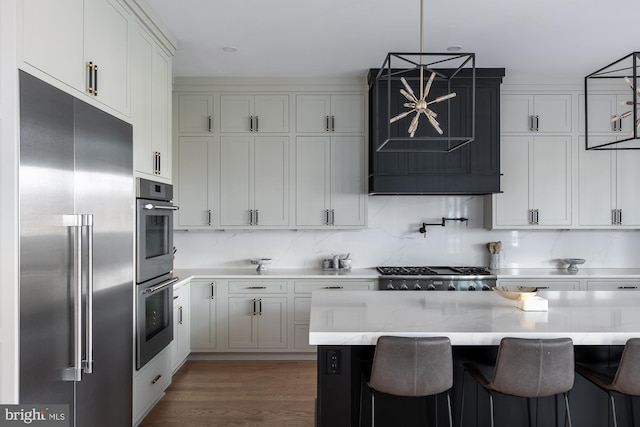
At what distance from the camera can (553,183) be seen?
15.0 ft

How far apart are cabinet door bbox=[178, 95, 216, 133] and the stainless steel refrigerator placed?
1.96 metres

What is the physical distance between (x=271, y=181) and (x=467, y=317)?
108 inches

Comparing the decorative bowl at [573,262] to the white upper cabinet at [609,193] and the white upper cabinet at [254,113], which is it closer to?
the white upper cabinet at [609,193]

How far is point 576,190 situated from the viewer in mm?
4570

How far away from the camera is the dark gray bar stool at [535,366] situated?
195 centimetres

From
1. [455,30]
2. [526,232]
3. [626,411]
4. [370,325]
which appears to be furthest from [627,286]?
[370,325]

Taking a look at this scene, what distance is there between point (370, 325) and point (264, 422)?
136 centimetres

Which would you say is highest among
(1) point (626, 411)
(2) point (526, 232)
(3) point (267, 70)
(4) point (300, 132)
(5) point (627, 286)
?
(3) point (267, 70)

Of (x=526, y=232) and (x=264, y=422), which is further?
(x=526, y=232)

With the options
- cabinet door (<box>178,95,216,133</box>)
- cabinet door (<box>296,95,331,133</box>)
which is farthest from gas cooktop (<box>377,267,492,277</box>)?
cabinet door (<box>178,95,216,133</box>)

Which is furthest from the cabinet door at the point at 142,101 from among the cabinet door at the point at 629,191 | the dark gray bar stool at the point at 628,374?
the cabinet door at the point at 629,191

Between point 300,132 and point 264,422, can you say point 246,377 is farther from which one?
point 300,132

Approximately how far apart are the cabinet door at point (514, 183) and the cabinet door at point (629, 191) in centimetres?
100

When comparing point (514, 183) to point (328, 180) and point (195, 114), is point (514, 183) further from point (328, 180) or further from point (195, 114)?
point (195, 114)
